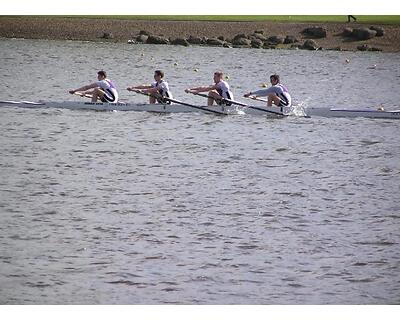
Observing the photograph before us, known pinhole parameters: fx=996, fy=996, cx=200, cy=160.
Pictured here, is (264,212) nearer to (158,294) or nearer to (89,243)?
(89,243)

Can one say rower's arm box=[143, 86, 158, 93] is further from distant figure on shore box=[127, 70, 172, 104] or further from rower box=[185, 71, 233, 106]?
rower box=[185, 71, 233, 106]

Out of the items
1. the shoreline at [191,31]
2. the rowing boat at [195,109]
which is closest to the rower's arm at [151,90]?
the rowing boat at [195,109]

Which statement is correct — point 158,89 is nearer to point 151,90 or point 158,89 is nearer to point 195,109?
point 151,90

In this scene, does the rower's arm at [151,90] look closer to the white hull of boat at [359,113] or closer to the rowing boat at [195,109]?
the rowing boat at [195,109]

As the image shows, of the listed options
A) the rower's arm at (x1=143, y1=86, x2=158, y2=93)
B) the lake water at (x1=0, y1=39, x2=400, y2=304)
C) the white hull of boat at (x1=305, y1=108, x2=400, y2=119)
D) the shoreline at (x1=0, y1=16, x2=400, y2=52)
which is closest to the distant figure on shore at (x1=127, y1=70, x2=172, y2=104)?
the rower's arm at (x1=143, y1=86, x2=158, y2=93)

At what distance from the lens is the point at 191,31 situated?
2647cm

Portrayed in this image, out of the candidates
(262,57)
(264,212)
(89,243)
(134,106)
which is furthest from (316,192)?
(262,57)

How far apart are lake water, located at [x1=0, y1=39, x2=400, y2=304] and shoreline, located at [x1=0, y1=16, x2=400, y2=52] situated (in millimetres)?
1557

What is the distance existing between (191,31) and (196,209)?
53.5ft

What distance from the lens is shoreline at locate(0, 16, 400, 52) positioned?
16.1 meters

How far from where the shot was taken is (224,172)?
1304 cm

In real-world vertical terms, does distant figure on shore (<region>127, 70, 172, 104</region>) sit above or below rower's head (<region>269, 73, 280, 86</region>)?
below

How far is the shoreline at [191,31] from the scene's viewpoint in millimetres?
16125

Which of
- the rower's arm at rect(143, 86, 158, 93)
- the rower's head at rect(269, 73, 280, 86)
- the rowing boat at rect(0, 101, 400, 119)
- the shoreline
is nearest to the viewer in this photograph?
the shoreline
